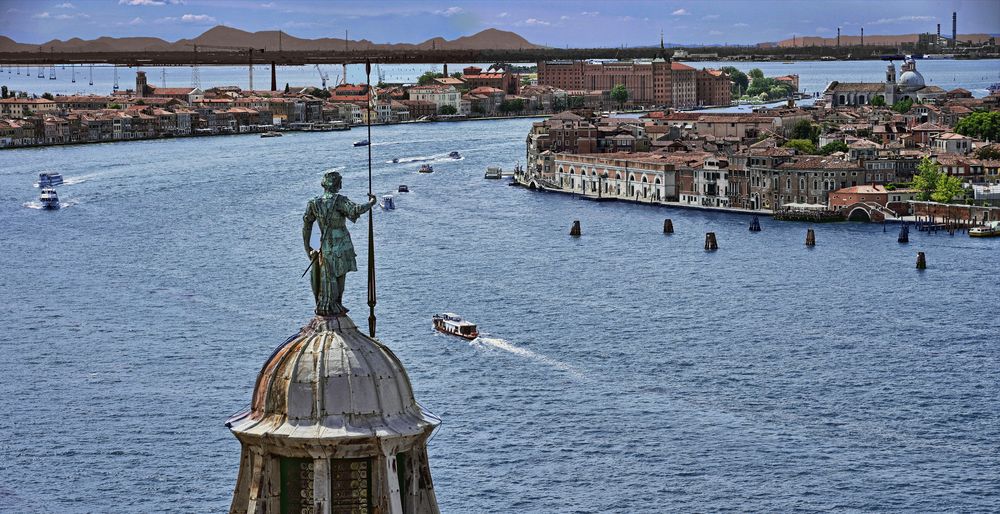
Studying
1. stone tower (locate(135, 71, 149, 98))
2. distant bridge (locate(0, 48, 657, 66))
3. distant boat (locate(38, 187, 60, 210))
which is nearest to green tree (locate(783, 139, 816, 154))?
distant boat (locate(38, 187, 60, 210))

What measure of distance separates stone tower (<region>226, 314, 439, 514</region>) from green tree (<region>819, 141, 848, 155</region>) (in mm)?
50616

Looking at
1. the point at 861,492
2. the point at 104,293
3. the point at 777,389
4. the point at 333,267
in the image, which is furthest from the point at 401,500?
the point at 104,293

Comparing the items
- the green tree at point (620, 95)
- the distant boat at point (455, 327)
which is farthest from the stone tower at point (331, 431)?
the green tree at point (620, 95)

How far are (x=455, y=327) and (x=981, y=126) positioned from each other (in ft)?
125

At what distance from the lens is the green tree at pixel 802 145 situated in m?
53.5

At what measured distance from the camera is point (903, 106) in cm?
7525

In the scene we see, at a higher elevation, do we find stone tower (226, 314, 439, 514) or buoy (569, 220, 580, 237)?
stone tower (226, 314, 439, 514)

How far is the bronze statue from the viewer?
10.2ft

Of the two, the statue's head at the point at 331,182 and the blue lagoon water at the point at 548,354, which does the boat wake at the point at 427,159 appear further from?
the statue's head at the point at 331,182

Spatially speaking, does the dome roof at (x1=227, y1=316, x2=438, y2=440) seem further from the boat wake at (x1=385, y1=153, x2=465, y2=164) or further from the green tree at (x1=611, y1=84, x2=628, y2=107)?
the green tree at (x1=611, y1=84, x2=628, y2=107)

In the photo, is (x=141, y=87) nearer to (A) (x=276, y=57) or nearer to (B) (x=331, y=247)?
(A) (x=276, y=57)

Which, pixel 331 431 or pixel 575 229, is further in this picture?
pixel 575 229

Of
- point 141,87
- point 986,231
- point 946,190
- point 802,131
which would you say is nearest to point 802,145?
point 802,131

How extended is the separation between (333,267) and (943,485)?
1421cm
